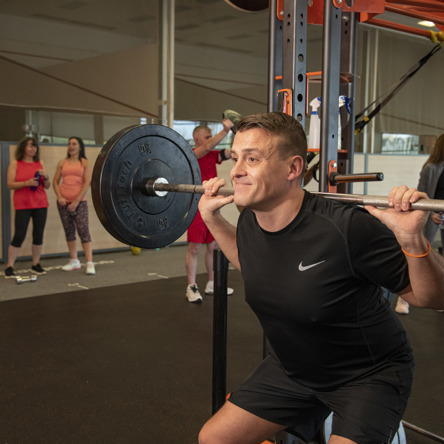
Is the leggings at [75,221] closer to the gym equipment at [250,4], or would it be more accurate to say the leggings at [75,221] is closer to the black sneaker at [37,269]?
the black sneaker at [37,269]

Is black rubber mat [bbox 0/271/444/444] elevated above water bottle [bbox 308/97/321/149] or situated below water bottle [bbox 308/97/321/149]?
below

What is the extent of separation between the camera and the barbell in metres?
1.70

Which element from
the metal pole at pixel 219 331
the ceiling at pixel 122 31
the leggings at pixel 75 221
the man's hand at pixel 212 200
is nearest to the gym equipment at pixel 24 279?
the leggings at pixel 75 221

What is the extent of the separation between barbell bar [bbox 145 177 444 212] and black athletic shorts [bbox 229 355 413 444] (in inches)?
16.1

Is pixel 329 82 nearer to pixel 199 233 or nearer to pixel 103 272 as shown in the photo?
pixel 199 233

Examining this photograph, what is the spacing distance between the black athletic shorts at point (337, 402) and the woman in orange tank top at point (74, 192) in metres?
3.61

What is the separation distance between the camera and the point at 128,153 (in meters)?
1.74

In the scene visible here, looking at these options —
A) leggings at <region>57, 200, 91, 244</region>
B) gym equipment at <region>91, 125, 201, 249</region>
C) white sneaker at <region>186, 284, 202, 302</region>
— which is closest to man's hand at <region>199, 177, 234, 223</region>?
gym equipment at <region>91, 125, 201, 249</region>

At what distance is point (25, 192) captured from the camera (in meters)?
4.63

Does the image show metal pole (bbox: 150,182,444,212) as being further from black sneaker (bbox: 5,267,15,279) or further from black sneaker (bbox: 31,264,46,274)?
black sneaker (bbox: 31,264,46,274)

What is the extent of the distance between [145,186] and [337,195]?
0.70 metres

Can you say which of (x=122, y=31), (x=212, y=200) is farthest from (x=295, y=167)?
(x=122, y=31)

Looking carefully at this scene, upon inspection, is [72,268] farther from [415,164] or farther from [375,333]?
[415,164]

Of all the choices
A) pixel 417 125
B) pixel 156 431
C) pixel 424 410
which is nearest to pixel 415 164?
pixel 417 125
